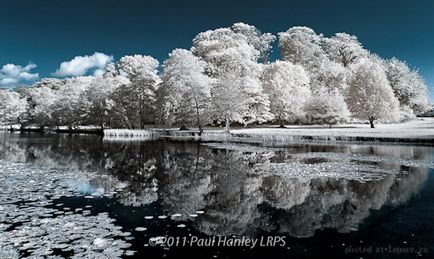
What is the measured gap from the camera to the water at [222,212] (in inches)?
275

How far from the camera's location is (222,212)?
32.3 feet

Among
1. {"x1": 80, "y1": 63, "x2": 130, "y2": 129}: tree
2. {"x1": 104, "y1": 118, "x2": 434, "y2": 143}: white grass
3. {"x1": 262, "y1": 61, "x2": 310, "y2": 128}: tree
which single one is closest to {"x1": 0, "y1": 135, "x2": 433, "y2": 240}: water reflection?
{"x1": 104, "y1": 118, "x2": 434, "y2": 143}: white grass

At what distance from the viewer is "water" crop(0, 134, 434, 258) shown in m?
6.98

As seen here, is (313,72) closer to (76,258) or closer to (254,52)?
(254,52)

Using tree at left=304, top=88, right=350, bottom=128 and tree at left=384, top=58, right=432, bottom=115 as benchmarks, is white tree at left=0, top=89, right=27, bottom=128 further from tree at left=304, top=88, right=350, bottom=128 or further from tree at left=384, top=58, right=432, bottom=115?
tree at left=384, top=58, right=432, bottom=115

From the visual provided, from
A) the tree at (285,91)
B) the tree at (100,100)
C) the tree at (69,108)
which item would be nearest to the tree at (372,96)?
the tree at (285,91)

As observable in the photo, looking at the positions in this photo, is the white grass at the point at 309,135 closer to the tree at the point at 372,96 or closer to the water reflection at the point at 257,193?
the tree at the point at 372,96

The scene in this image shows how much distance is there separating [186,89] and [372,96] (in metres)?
28.8

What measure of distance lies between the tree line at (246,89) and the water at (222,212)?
36.4 m

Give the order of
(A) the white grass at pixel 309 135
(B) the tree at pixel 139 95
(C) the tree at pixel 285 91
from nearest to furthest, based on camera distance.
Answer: (A) the white grass at pixel 309 135 < (C) the tree at pixel 285 91 < (B) the tree at pixel 139 95

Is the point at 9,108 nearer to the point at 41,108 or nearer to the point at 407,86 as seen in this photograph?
the point at 41,108

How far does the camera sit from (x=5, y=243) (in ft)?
23.0

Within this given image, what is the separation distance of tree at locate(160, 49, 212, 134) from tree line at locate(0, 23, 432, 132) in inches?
6.2

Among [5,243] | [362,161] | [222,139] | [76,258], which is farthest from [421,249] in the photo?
[222,139]
